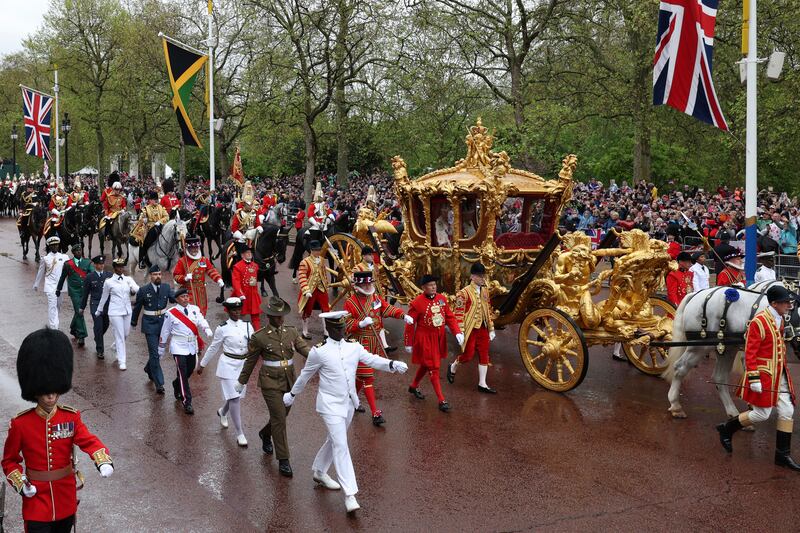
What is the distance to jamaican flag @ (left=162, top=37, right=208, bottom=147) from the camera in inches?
874

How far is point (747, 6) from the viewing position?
11508 mm

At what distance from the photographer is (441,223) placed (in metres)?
12.3

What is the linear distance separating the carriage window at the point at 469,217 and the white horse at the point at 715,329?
3.52 meters

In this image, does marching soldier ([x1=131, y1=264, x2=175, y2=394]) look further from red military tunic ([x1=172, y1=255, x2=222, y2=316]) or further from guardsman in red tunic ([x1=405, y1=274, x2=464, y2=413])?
guardsman in red tunic ([x1=405, y1=274, x2=464, y2=413])

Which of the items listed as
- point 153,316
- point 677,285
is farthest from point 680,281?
point 153,316

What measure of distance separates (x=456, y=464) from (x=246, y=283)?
5.86 m

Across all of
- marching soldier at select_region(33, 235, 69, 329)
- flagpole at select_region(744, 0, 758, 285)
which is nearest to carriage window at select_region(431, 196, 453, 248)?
flagpole at select_region(744, 0, 758, 285)

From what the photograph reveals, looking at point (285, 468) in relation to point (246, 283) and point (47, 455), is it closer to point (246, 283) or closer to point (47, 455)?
point (47, 455)

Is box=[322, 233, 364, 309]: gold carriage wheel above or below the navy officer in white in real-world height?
above

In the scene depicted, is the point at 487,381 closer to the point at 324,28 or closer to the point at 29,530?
the point at 29,530

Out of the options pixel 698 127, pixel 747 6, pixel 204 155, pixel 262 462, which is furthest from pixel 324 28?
pixel 204 155

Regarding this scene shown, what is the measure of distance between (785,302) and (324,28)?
2378cm

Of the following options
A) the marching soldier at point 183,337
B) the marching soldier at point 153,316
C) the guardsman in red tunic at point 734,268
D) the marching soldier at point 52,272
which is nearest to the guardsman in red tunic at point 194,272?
the marching soldier at point 153,316

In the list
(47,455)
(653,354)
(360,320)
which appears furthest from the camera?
(653,354)
